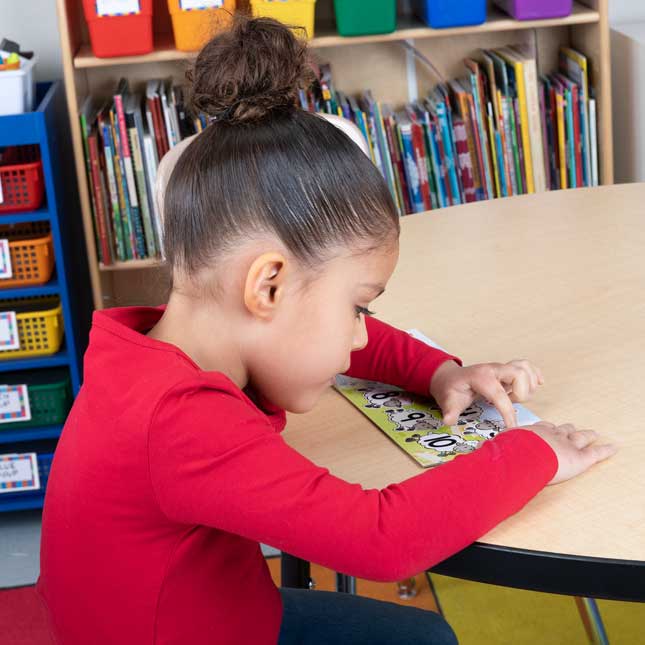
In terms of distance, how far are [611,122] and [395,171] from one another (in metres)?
0.54

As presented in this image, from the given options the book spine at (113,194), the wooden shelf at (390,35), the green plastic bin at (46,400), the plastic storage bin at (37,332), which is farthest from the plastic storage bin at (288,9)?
the green plastic bin at (46,400)

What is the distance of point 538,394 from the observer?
1029 millimetres

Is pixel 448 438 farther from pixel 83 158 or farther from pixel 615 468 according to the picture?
pixel 83 158

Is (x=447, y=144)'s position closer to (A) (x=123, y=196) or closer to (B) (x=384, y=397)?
(A) (x=123, y=196)

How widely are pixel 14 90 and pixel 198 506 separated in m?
1.53

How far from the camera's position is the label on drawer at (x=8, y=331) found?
2.15 metres

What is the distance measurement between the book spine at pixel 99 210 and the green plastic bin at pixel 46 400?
301 mm

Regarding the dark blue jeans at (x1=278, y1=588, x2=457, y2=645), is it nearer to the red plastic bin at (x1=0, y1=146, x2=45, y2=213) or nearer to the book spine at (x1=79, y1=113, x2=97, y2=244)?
the red plastic bin at (x1=0, y1=146, x2=45, y2=213)

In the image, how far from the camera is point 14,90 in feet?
6.83

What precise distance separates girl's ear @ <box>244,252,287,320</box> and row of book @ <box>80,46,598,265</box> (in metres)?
1.53

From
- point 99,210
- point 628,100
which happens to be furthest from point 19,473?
point 628,100

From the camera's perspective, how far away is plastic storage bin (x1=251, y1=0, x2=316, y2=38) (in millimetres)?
2164

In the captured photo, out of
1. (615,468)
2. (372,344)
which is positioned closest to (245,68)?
(372,344)

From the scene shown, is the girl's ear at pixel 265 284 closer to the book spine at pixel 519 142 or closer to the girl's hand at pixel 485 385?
the girl's hand at pixel 485 385
